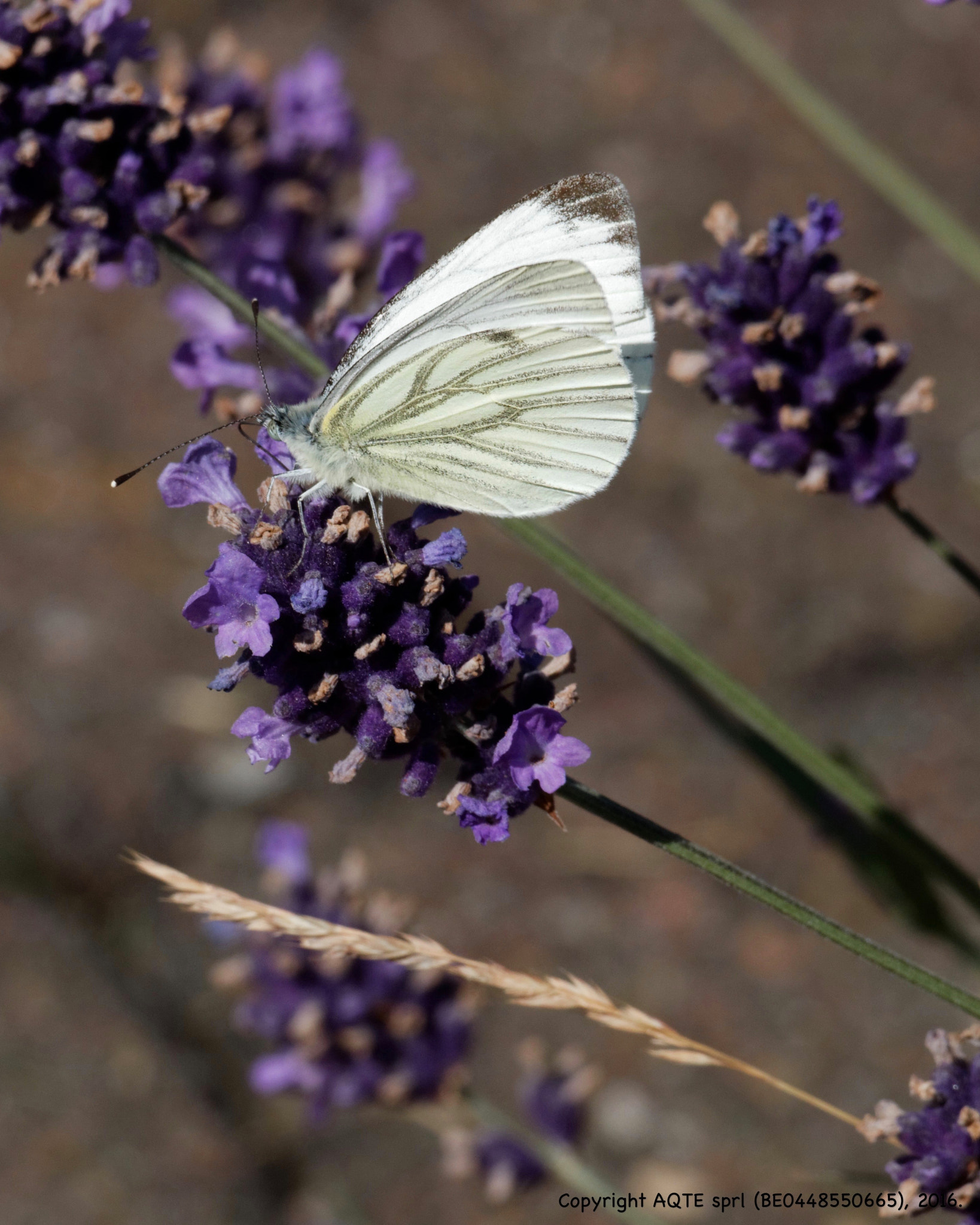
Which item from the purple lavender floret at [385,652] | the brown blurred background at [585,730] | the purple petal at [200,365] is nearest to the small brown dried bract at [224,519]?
the purple lavender floret at [385,652]

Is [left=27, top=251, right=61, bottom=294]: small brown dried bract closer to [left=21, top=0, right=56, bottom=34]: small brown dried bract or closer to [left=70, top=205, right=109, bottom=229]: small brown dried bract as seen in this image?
[left=70, top=205, right=109, bottom=229]: small brown dried bract

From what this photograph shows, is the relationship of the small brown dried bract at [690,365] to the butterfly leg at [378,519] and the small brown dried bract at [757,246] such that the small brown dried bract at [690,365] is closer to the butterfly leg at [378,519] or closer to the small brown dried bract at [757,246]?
the small brown dried bract at [757,246]

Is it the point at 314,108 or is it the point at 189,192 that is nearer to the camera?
the point at 189,192

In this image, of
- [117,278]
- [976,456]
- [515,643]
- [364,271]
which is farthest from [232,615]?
[976,456]

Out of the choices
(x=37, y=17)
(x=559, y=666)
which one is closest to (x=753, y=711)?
(x=559, y=666)

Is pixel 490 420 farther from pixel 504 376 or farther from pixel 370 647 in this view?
pixel 370 647

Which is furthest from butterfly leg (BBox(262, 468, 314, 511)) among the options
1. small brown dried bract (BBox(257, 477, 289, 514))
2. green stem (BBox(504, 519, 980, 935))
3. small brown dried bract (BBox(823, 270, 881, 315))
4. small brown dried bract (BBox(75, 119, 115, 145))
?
small brown dried bract (BBox(823, 270, 881, 315))
